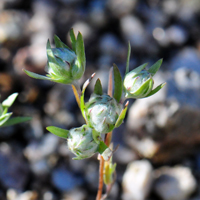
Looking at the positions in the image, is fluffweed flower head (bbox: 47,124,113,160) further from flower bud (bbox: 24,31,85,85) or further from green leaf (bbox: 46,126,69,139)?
flower bud (bbox: 24,31,85,85)

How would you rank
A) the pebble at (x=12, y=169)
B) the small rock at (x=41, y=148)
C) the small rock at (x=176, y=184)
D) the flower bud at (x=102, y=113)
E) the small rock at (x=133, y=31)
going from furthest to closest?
the small rock at (x=133, y=31) → the small rock at (x=41, y=148) → the pebble at (x=12, y=169) → the small rock at (x=176, y=184) → the flower bud at (x=102, y=113)

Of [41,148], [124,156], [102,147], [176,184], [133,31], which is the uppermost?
[102,147]

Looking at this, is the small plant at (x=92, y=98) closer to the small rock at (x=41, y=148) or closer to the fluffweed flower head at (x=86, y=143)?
the fluffweed flower head at (x=86, y=143)

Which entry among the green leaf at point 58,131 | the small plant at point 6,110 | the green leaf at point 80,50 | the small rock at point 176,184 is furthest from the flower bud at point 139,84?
the small rock at point 176,184

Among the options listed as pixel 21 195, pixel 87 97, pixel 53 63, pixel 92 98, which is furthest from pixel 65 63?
pixel 87 97

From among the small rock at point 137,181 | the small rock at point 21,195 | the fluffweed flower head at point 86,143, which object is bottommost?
the small rock at point 137,181

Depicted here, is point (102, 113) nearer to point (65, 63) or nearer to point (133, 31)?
point (65, 63)
